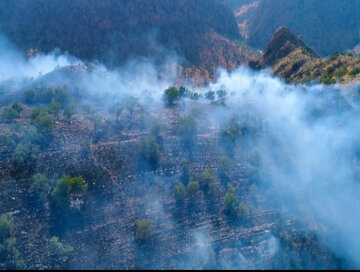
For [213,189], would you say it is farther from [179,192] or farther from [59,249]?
[59,249]

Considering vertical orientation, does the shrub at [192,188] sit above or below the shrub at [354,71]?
below

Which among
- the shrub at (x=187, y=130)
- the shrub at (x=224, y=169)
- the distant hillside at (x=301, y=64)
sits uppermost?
the distant hillside at (x=301, y=64)

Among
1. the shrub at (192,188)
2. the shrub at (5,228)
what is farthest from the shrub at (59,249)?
the shrub at (192,188)

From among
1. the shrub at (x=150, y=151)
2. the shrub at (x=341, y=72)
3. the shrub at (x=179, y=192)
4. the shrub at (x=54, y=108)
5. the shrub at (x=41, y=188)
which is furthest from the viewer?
the shrub at (x=341, y=72)

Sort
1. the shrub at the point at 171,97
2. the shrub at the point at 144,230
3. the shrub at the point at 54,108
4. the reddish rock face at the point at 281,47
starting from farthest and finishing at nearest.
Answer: the reddish rock face at the point at 281,47
the shrub at the point at 171,97
the shrub at the point at 54,108
the shrub at the point at 144,230

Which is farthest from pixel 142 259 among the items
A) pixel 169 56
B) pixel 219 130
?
pixel 169 56

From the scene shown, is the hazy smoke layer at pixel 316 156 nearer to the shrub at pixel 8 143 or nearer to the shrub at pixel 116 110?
the shrub at pixel 116 110

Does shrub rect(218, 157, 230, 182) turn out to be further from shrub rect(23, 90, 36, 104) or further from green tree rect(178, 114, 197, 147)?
shrub rect(23, 90, 36, 104)

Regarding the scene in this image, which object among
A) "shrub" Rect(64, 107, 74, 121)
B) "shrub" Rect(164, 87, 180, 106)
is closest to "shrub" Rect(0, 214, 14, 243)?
"shrub" Rect(64, 107, 74, 121)
